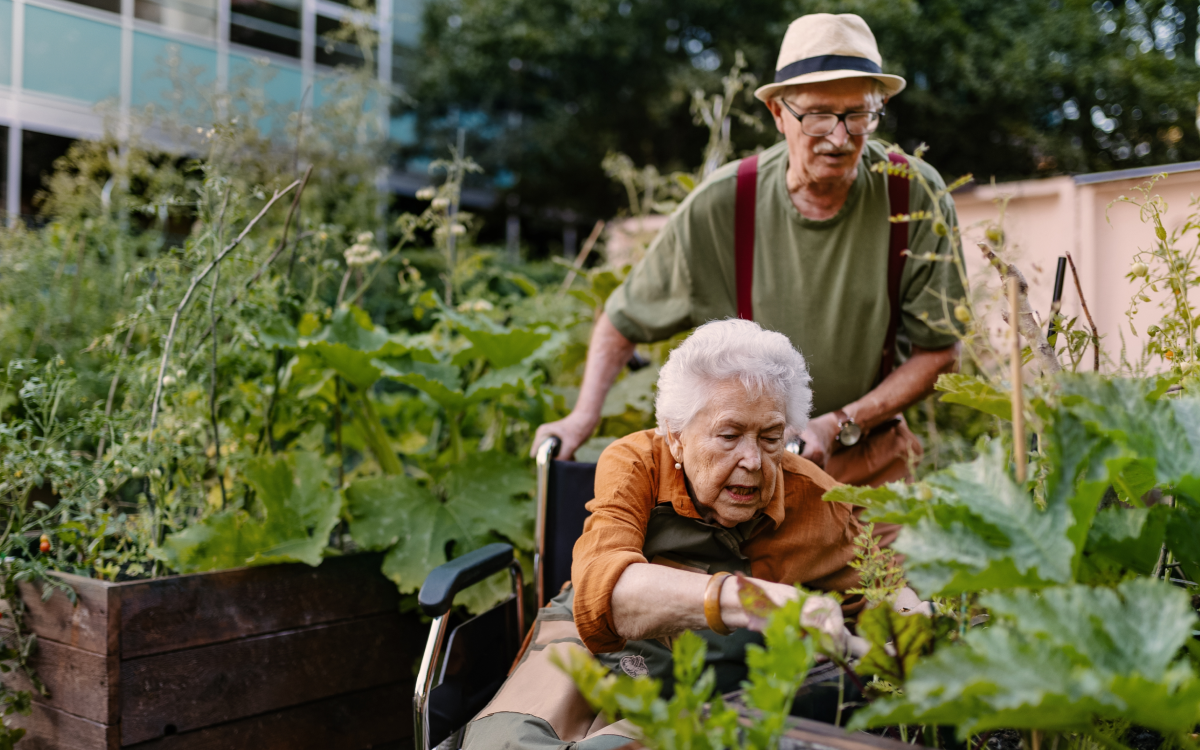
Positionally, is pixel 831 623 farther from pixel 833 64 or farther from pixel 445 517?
pixel 445 517

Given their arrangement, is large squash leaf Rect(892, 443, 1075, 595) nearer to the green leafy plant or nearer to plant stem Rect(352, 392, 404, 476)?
the green leafy plant

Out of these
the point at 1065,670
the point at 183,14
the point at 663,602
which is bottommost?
the point at 663,602

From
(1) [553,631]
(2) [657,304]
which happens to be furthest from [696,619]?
(2) [657,304]

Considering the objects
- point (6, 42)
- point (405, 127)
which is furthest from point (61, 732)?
point (405, 127)

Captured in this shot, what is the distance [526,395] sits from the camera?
2828 millimetres

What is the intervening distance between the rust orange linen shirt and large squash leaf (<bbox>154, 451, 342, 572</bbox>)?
3.20ft

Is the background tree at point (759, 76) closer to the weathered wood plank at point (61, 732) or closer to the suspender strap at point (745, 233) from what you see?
the suspender strap at point (745, 233)

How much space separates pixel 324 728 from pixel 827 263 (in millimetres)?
1732

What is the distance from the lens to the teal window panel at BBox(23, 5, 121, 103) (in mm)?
9102

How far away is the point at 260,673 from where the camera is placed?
86.2 inches

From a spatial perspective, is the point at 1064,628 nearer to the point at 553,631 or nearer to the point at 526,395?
the point at 553,631

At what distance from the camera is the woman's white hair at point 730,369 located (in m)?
1.53

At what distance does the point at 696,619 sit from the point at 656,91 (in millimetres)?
13064

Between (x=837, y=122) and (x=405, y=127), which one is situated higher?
(x=405, y=127)
